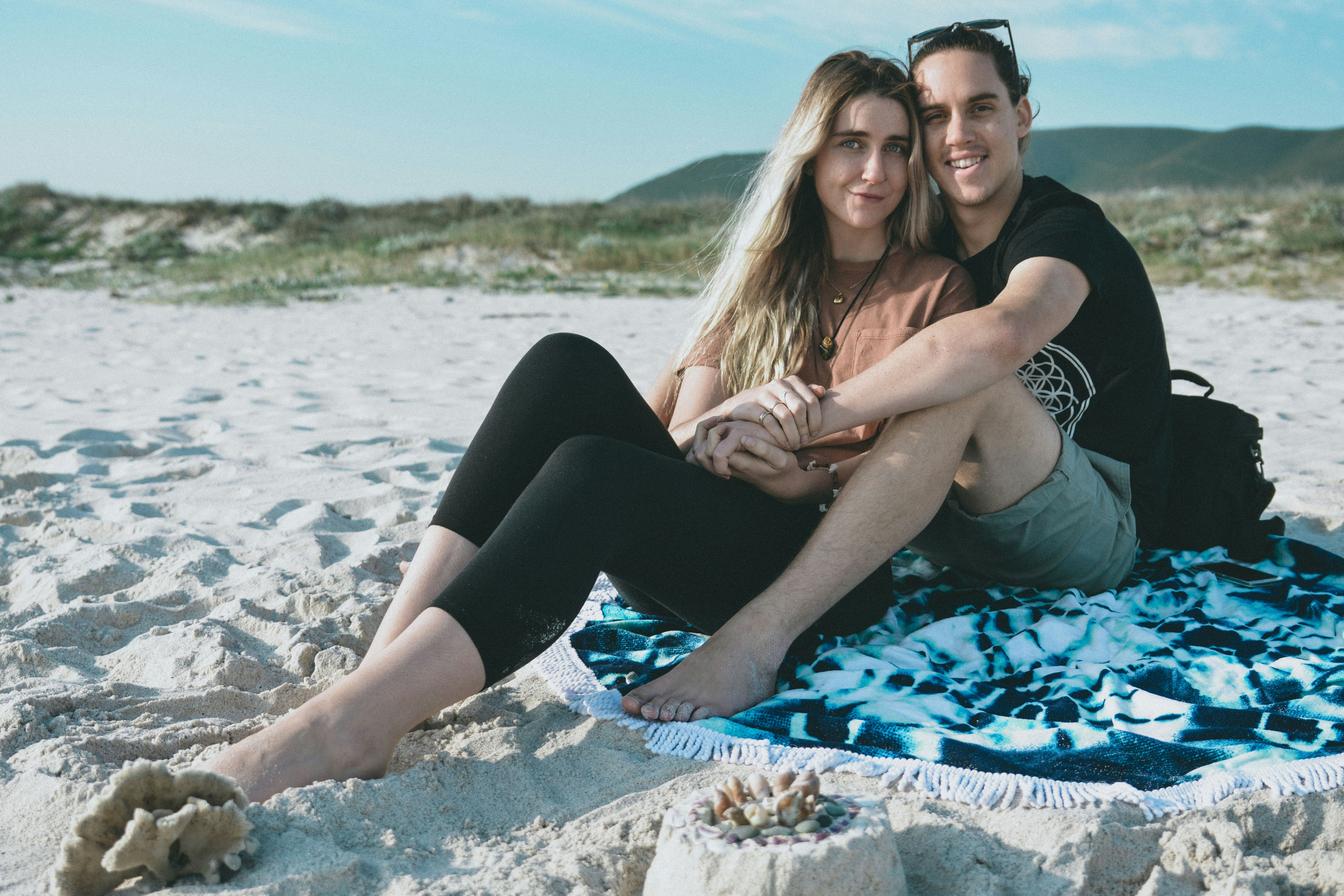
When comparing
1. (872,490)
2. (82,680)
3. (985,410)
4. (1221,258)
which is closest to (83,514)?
(82,680)

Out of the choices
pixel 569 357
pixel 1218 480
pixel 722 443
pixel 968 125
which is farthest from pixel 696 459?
pixel 1218 480

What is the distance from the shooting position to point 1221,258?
1114 cm

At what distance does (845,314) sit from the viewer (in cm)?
255

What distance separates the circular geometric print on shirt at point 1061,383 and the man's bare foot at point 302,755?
1655 mm

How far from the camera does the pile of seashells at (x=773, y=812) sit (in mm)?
1328

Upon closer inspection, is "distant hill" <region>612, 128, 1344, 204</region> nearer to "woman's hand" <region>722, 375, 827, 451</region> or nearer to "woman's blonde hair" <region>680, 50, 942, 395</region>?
"woman's blonde hair" <region>680, 50, 942, 395</region>

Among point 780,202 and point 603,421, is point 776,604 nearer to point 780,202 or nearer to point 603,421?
point 603,421

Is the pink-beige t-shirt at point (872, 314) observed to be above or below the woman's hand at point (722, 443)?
above

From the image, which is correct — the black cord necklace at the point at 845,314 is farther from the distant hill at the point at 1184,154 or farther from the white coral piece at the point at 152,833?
the distant hill at the point at 1184,154

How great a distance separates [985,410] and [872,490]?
0.30m

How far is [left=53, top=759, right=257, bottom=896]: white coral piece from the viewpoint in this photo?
1336 mm

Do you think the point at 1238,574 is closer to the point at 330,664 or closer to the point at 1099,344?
the point at 1099,344

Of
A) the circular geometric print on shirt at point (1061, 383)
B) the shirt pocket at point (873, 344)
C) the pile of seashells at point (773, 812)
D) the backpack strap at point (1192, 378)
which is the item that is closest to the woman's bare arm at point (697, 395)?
the shirt pocket at point (873, 344)

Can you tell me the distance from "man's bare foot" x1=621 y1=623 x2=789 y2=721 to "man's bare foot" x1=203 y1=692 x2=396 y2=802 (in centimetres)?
52
